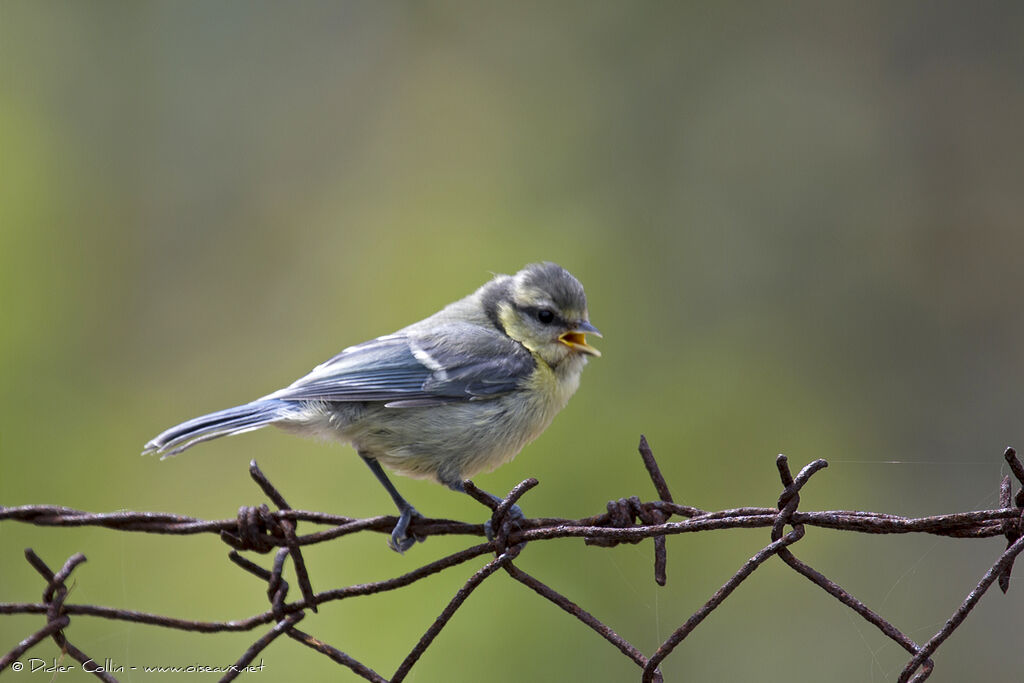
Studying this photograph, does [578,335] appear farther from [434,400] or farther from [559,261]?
[559,261]

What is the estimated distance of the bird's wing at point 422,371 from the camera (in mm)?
2986

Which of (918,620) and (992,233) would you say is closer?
(918,620)

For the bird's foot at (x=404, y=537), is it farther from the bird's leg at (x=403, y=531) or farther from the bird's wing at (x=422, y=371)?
the bird's wing at (x=422, y=371)

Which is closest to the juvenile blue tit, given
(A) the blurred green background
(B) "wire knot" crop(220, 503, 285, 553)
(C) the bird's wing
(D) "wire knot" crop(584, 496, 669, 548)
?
(C) the bird's wing

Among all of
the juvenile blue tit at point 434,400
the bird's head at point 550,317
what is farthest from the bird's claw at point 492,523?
the bird's head at point 550,317

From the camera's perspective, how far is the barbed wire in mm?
1655

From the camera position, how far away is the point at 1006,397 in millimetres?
6125

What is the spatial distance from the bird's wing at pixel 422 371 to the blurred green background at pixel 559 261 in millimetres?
1409

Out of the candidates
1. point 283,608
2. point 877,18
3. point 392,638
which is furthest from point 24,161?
point 877,18

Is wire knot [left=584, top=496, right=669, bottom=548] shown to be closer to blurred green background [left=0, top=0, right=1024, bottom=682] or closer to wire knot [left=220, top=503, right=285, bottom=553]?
wire knot [left=220, top=503, right=285, bottom=553]

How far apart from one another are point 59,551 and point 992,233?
19.8ft

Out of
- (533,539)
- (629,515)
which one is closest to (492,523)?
(533,539)

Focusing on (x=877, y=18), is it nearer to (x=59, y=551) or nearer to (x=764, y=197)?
(x=764, y=197)

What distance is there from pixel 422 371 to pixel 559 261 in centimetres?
292
